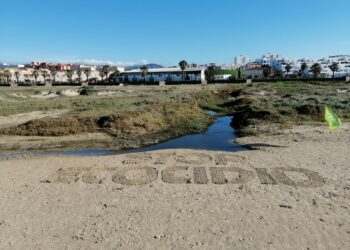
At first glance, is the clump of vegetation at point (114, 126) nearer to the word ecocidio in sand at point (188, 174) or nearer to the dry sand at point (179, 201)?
the dry sand at point (179, 201)

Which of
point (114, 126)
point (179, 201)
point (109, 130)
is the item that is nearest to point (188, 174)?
point (179, 201)

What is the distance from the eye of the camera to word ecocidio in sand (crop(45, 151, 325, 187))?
47.3 feet

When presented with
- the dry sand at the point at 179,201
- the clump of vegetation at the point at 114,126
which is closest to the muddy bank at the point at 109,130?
the clump of vegetation at the point at 114,126

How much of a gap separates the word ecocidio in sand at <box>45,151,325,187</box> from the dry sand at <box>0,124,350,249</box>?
43 millimetres

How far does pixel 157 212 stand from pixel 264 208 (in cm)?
350

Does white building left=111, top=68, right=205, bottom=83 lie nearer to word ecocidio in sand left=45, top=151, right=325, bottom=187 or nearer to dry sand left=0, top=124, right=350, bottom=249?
dry sand left=0, top=124, right=350, bottom=249

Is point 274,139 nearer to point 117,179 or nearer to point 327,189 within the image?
point 327,189

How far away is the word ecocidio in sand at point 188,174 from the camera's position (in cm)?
1443

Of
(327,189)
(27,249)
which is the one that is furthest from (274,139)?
(27,249)

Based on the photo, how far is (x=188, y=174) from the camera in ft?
50.5

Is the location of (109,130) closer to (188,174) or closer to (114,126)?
(114,126)

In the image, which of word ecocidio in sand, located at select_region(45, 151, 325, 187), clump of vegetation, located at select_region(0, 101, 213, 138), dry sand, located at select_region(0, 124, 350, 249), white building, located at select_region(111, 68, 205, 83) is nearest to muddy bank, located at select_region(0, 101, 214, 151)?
clump of vegetation, located at select_region(0, 101, 213, 138)

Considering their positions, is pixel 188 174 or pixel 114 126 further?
pixel 114 126

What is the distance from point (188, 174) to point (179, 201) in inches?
125
